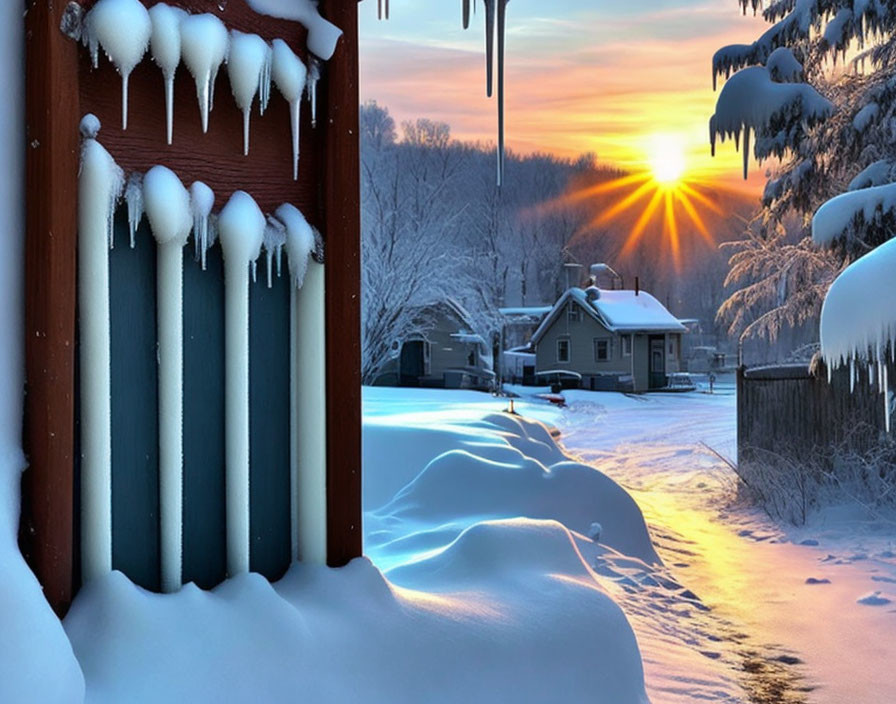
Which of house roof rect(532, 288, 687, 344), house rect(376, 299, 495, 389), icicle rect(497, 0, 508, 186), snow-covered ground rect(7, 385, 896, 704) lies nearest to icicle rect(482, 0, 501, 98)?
icicle rect(497, 0, 508, 186)

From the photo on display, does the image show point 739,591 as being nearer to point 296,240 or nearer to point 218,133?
point 296,240

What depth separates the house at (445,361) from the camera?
101 feet

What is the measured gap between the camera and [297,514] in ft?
8.16

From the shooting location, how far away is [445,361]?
33594mm

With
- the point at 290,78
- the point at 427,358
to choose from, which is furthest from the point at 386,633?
the point at 427,358

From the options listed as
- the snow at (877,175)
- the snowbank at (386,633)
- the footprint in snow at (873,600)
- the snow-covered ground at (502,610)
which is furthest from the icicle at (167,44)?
the snow at (877,175)

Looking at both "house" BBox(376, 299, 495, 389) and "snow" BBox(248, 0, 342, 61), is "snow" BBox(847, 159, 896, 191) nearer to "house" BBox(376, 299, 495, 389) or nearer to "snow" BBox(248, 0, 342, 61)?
"snow" BBox(248, 0, 342, 61)

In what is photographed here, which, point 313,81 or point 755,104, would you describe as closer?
point 313,81

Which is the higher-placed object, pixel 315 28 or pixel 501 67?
pixel 501 67

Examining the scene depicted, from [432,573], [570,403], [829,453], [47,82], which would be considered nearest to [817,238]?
[829,453]

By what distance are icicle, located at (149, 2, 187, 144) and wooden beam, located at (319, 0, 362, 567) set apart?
497mm

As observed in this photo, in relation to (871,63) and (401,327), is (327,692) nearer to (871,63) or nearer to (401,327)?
(871,63)

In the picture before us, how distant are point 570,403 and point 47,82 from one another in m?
24.9

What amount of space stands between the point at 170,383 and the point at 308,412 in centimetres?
43
